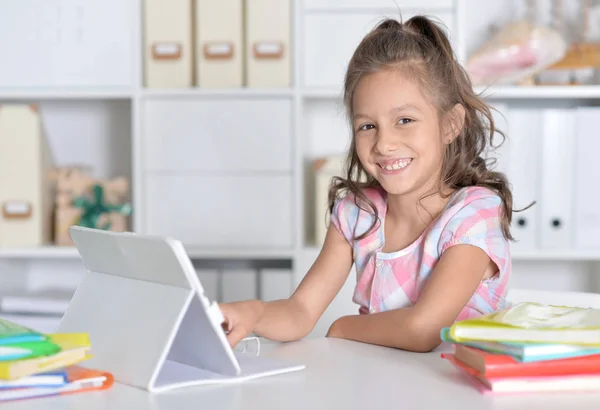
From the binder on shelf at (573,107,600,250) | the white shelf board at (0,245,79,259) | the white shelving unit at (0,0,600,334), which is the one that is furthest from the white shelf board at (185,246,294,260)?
the binder on shelf at (573,107,600,250)

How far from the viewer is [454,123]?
138cm

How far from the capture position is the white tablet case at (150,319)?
83 centimetres

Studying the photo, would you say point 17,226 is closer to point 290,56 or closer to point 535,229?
point 290,56

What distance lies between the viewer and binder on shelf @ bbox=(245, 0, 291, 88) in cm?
220

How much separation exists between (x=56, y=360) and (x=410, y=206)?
0.71m

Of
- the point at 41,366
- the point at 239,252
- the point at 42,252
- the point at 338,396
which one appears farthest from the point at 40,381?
the point at 42,252

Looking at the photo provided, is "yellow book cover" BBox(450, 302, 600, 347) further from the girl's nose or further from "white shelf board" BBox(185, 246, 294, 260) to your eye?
"white shelf board" BBox(185, 246, 294, 260)

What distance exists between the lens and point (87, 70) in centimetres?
226

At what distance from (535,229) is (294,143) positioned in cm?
66

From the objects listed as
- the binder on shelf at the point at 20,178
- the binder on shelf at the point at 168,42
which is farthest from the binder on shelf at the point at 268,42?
the binder on shelf at the point at 20,178

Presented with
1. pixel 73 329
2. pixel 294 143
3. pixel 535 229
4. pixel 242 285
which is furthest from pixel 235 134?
pixel 73 329

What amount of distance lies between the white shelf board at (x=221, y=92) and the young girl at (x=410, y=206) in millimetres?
793

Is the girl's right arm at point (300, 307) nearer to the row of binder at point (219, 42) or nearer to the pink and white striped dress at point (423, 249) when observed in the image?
the pink and white striped dress at point (423, 249)

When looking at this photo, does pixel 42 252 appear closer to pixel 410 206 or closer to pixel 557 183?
pixel 410 206
